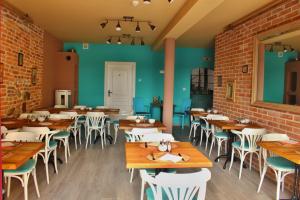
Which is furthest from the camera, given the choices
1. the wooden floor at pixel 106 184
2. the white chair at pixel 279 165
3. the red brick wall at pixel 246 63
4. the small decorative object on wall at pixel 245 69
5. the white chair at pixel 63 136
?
the small decorative object on wall at pixel 245 69

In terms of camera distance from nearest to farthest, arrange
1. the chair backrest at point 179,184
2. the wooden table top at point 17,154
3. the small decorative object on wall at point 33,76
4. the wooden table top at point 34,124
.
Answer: the chair backrest at point 179,184
the wooden table top at point 17,154
the wooden table top at point 34,124
the small decorative object on wall at point 33,76

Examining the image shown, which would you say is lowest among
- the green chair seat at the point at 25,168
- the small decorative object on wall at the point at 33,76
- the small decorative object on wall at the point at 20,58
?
the green chair seat at the point at 25,168

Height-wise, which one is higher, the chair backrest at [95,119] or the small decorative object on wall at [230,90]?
the small decorative object on wall at [230,90]

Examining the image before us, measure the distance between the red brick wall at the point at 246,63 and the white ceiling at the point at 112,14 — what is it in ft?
0.87

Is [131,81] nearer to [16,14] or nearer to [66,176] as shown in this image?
[16,14]

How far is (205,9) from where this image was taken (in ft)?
12.7

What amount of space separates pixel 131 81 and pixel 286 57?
5724mm

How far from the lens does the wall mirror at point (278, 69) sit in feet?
12.4

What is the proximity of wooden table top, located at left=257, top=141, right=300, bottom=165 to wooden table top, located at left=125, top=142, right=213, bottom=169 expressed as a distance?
84 centimetres

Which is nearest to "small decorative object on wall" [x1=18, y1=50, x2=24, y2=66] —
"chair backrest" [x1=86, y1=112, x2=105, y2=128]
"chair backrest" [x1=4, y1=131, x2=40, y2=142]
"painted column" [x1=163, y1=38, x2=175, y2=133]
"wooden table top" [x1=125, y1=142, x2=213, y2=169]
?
"chair backrest" [x1=86, y1=112, x2=105, y2=128]

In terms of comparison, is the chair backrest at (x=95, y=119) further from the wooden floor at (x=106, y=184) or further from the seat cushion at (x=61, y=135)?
the wooden floor at (x=106, y=184)

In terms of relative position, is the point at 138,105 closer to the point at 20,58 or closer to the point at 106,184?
the point at 20,58

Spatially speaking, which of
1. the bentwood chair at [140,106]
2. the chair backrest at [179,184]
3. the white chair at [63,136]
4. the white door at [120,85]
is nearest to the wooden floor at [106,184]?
the white chair at [63,136]

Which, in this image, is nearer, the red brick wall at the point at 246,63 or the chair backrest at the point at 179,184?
the chair backrest at the point at 179,184
